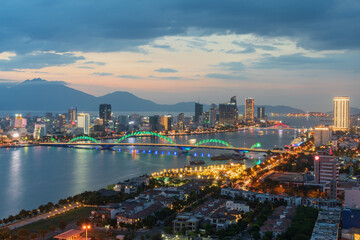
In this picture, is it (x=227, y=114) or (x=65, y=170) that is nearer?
(x=65, y=170)

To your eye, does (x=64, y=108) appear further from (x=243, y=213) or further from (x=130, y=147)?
(x=243, y=213)

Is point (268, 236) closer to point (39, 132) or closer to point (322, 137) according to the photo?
point (322, 137)

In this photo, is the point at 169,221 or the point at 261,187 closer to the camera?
the point at 169,221

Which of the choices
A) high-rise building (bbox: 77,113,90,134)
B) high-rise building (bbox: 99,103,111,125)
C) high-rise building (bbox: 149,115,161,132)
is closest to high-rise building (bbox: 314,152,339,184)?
high-rise building (bbox: 77,113,90,134)

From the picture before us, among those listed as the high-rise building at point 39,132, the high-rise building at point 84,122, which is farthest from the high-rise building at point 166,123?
the high-rise building at point 39,132

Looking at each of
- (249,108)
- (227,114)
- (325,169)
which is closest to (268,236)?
(325,169)

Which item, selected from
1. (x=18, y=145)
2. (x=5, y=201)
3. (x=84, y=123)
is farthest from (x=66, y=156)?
(x=84, y=123)

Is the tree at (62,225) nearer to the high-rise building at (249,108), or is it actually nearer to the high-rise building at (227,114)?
the high-rise building at (227,114)
